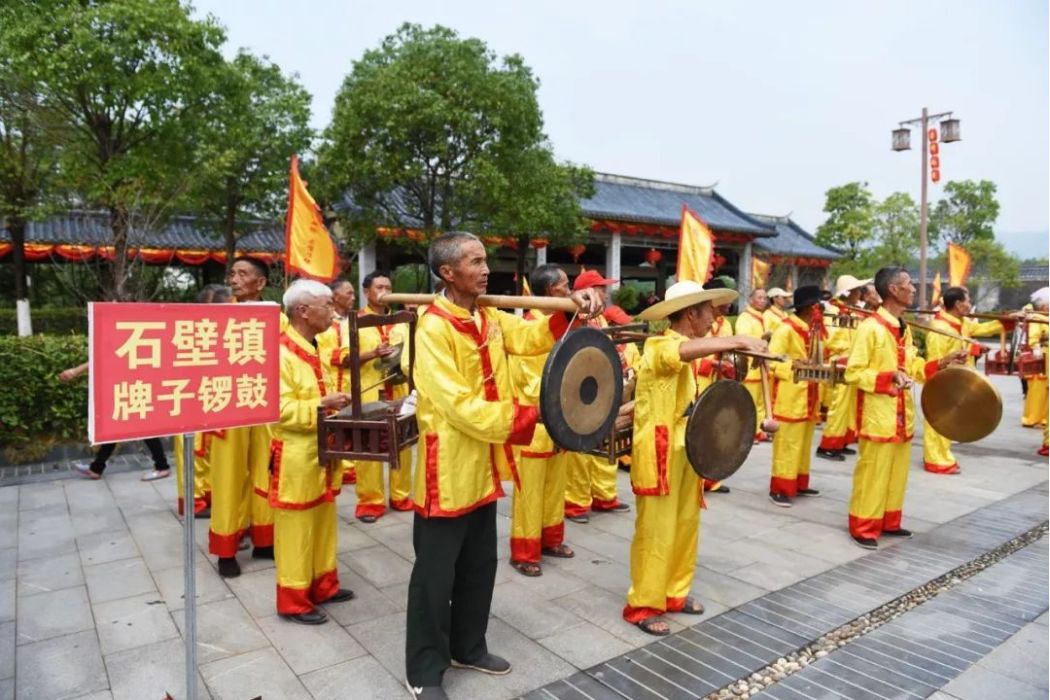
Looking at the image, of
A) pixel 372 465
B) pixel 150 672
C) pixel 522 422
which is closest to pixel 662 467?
pixel 522 422

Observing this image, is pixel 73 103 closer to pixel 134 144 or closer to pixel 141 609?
pixel 134 144

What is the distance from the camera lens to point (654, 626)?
152 inches

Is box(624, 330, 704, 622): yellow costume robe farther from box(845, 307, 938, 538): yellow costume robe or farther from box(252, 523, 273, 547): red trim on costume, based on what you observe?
box(252, 523, 273, 547): red trim on costume

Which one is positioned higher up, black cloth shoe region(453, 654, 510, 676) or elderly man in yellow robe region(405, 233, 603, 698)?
elderly man in yellow robe region(405, 233, 603, 698)

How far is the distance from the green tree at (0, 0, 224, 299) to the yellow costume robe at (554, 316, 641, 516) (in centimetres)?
775

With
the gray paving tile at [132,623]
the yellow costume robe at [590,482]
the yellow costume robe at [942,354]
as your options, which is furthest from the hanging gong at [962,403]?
the gray paving tile at [132,623]

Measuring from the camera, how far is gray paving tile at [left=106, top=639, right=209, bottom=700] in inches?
129

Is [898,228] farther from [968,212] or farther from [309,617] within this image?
[309,617]

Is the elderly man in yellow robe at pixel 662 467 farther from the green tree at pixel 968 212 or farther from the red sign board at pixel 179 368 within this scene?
the green tree at pixel 968 212

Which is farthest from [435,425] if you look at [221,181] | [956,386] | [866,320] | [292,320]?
[221,181]

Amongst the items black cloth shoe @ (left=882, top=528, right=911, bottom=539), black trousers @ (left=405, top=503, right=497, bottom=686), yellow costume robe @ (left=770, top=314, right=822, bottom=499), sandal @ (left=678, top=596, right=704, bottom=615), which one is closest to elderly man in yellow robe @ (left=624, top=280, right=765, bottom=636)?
sandal @ (left=678, top=596, right=704, bottom=615)

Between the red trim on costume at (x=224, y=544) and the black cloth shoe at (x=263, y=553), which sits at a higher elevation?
the red trim on costume at (x=224, y=544)

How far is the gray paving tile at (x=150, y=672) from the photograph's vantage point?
129 inches

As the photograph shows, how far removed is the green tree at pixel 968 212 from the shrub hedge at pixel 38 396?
33.2 metres
